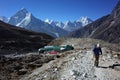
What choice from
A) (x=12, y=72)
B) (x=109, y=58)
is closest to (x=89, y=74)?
(x=109, y=58)

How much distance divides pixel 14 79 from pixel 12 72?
11.4 feet

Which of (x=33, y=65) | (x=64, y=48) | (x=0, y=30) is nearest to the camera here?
(x=33, y=65)

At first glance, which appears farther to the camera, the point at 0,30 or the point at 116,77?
the point at 0,30

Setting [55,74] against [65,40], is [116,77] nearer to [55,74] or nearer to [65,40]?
[55,74]

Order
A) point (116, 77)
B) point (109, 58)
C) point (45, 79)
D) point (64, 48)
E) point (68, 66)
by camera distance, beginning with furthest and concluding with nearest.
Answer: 1. point (64, 48)
2. point (109, 58)
3. point (68, 66)
4. point (45, 79)
5. point (116, 77)

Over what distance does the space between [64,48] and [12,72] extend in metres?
21.1

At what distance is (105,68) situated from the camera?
23984 mm

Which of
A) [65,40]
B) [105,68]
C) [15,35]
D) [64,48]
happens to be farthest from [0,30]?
[105,68]

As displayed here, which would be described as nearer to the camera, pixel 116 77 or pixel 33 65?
pixel 116 77

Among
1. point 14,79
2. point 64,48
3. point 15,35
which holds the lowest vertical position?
point 14,79

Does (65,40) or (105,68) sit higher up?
(65,40)

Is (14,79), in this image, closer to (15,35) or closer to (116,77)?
(116,77)

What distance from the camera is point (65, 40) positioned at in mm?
75438

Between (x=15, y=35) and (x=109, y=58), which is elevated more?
(x=15, y=35)
